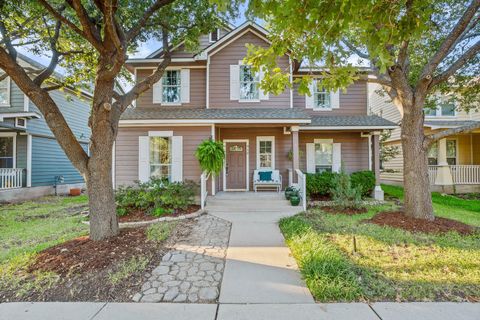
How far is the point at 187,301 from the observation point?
10.4ft

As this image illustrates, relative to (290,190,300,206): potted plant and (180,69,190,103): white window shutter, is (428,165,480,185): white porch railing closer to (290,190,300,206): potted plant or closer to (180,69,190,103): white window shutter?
(290,190,300,206): potted plant

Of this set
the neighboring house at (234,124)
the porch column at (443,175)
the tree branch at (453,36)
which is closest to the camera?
the tree branch at (453,36)

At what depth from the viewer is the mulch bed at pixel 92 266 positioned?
3.34 meters

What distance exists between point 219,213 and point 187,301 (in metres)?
4.63

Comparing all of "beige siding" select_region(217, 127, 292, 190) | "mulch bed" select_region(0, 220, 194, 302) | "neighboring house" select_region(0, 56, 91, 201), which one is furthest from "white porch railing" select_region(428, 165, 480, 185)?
"neighboring house" select_region(0, 56, 91, 201)

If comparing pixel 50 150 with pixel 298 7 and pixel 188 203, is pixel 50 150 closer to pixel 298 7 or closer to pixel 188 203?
pixel 188 203

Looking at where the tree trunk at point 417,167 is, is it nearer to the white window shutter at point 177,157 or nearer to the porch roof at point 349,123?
the porch roof at point 349,123

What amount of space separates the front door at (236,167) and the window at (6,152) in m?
11.2

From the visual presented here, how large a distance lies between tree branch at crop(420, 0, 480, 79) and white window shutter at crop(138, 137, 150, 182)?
925 cm

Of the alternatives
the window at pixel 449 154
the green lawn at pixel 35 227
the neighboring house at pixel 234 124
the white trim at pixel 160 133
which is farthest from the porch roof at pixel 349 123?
the green lawn at pixel 35 227

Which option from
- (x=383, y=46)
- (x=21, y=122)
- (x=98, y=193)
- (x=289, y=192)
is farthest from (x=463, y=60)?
(x=21, y=122)

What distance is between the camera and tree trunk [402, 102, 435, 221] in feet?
20.8

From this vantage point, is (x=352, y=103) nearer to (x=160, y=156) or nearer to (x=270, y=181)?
(x=270, y=181)

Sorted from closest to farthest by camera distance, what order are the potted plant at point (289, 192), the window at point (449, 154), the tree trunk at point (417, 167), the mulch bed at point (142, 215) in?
the tree trunk at point (417, 167) → the mulch bed at point (142, 215) → the potted plant at point (289, 192) → the window at point (449, 154)
